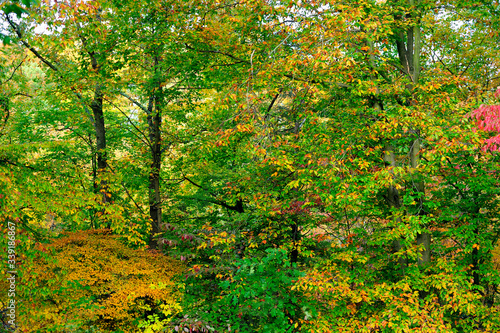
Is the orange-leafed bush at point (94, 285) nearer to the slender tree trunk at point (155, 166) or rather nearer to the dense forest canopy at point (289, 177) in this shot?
the dense forest canopy at point (289, 177)

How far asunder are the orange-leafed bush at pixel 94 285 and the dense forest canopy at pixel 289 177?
4cm

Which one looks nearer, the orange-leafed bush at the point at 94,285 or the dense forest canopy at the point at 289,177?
the orange-leafed bush at the point at 94,285

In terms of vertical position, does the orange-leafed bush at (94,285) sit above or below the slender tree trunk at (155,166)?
below

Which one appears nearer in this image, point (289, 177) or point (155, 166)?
point (289, 177)

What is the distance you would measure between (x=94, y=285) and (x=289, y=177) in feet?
15.1

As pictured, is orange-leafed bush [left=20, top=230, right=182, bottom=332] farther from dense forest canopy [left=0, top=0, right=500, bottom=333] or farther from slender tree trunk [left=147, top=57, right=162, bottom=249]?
slender tree trunk [left=147, top=57, right=162, bottom=249]

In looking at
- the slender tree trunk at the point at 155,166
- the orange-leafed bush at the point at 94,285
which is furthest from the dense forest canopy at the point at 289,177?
the slender tree trunk at the point at 155,166

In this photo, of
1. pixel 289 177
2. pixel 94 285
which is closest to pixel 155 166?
pixel 94 285

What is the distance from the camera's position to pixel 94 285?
6809 mm

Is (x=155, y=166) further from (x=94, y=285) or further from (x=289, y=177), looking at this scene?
(x=289, y=177)

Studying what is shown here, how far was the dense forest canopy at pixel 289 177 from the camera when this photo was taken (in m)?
5.71

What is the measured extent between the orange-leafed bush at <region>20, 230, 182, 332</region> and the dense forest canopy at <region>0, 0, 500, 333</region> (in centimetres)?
4

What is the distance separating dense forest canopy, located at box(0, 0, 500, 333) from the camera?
5711mm

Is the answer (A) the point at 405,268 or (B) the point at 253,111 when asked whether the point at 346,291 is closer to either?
(A) the point at 405,268
